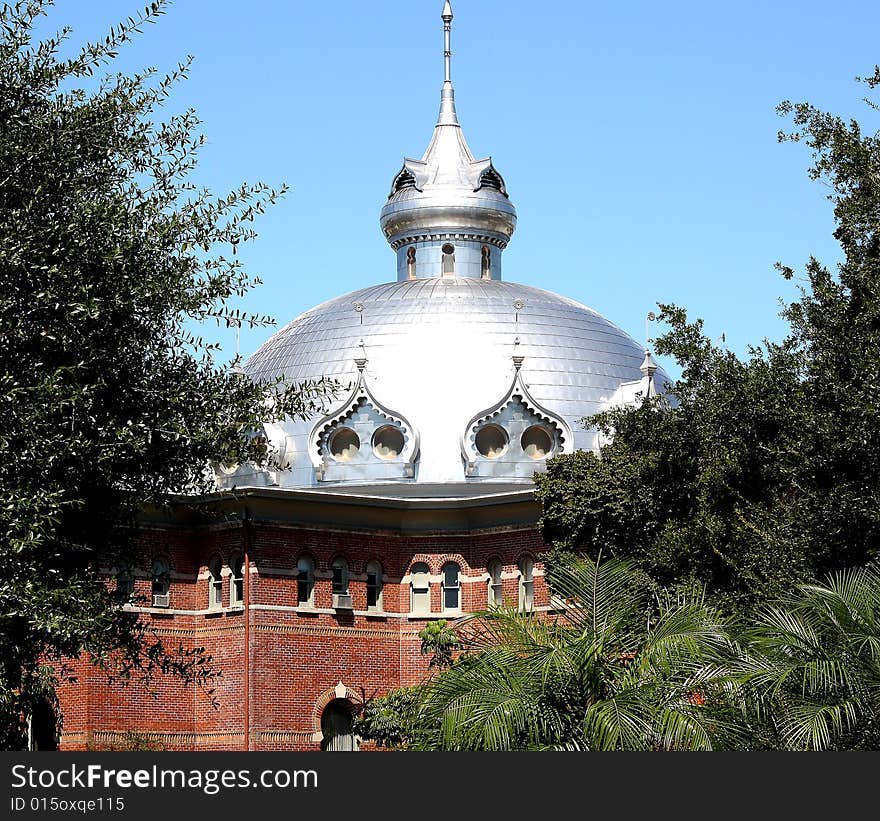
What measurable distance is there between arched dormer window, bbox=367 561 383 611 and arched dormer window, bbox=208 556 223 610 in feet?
14.4

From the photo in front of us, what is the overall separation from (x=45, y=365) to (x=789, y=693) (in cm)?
918

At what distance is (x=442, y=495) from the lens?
2263 inches

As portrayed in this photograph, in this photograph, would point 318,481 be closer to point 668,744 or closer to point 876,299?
point 876,299

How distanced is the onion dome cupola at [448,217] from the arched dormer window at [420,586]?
598 inches

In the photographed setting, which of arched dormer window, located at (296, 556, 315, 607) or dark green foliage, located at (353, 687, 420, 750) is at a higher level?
arched dormer window, located at (296, 556, 315, 607)

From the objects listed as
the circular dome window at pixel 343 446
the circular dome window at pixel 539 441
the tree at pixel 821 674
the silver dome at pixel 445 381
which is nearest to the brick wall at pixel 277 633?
the silver dome at pixel 445 381

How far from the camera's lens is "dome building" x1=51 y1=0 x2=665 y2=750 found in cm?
5212

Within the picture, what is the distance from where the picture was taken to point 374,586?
5559 cm

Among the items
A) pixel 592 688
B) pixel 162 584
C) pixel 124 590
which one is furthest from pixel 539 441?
pixel 592 688

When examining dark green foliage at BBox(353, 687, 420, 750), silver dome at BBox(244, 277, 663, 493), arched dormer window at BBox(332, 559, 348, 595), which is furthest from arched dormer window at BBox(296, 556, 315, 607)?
dark green foliage at BBox(353, 687, 420, 750)

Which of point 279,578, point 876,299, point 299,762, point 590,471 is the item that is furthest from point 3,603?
point 279,578

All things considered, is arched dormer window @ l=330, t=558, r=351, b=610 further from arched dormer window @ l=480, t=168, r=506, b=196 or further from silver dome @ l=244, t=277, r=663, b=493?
arched dormer window @ l=480, t=168, r=506, b=196

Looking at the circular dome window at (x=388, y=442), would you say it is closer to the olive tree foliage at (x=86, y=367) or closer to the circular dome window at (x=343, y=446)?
the circular dome window at (x=343, y=446)

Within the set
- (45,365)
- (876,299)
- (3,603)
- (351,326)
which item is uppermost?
(351,326)
